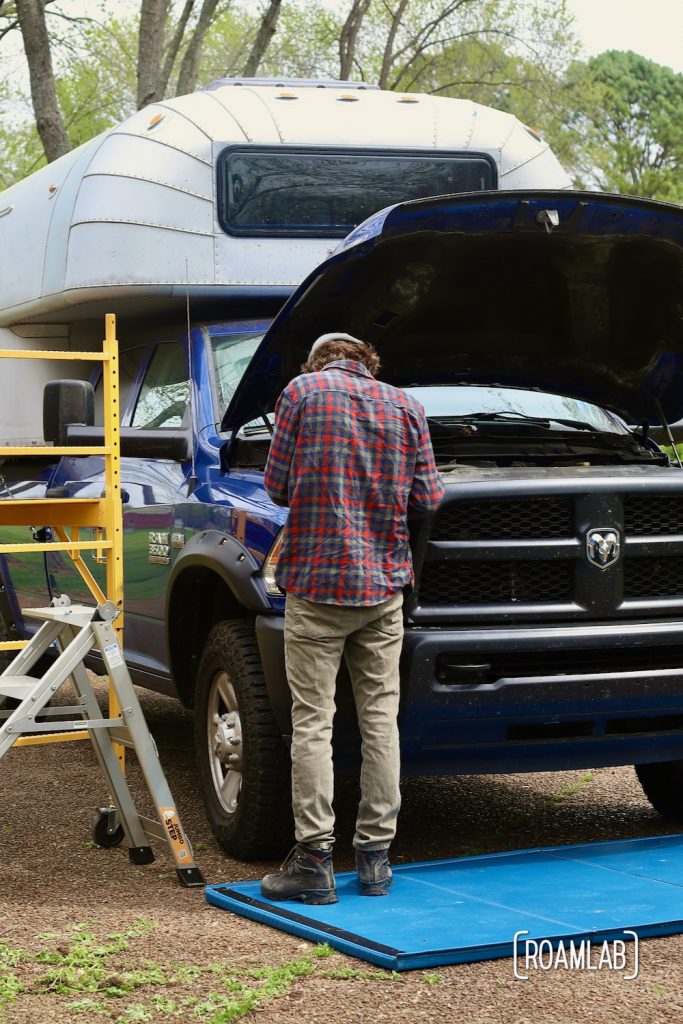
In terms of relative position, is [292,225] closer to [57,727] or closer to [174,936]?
[57,727]

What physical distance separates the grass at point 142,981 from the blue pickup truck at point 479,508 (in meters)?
1.05

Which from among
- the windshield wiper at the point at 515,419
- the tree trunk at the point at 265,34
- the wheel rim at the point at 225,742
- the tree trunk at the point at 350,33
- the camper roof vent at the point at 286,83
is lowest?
the wheel rim at the point at 225,742

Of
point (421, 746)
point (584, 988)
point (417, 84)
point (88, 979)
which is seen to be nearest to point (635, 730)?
point (421, 746)

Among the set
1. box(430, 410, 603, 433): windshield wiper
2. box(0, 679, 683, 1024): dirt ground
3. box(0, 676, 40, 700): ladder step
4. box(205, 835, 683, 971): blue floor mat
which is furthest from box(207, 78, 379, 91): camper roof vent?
box(205, 835, 683, 971): blue floor mat

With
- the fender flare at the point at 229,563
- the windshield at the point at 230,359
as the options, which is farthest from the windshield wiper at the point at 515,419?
the fender flare at the point at 229,563

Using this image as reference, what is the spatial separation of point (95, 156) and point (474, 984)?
14.8ft

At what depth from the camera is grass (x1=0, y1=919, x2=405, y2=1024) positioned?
377cm

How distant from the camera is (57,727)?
204 inches

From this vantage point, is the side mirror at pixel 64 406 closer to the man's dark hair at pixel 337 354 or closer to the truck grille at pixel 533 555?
the man's dark hair at pixel 337 354

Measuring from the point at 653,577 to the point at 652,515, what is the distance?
8.9 inches

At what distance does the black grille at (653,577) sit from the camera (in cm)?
522

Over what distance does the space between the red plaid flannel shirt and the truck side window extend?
1.81 meters

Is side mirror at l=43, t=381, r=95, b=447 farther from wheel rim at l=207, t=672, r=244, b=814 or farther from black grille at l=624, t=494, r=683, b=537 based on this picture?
black grille at l=624, t=494, r=683, b=537

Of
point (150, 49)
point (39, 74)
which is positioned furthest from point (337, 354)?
point (150, 49)
